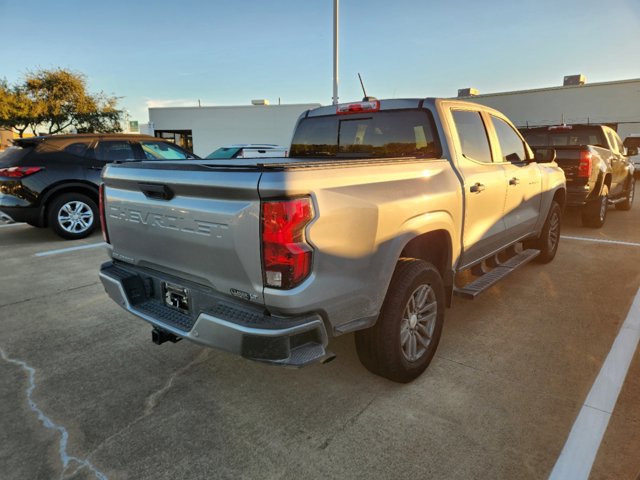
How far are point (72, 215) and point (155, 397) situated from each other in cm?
574

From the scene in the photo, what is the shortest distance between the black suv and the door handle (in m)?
6.59

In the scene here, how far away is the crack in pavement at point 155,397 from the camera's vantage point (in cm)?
245

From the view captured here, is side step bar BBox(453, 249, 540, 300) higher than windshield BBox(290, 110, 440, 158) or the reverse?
the reverse

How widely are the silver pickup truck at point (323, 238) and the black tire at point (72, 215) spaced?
16.1 ft

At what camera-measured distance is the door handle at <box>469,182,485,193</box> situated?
3.42m

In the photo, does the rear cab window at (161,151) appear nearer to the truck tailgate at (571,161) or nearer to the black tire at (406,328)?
the black tire at (406,328)

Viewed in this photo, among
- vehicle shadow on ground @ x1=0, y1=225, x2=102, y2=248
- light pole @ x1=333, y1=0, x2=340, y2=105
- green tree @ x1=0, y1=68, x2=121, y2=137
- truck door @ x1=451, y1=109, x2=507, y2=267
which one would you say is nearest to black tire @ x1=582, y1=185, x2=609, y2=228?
truck door @ x1=451, y1=109, x2=507, y2=267

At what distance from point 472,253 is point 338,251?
1870 millimetres

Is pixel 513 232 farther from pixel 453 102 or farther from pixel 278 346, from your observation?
pixel 278 346

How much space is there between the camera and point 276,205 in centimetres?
203

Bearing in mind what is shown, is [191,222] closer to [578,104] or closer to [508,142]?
[508,142]

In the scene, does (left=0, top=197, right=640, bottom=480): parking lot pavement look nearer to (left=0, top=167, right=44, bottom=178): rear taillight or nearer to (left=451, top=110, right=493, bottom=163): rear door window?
(left=451, top=110, right=493, bottom=163): rear door window

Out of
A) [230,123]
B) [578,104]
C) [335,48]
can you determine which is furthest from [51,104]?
[578,104]

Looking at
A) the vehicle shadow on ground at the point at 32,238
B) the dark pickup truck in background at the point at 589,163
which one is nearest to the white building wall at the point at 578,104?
the dark pickup truck in background at the point at 589,163
